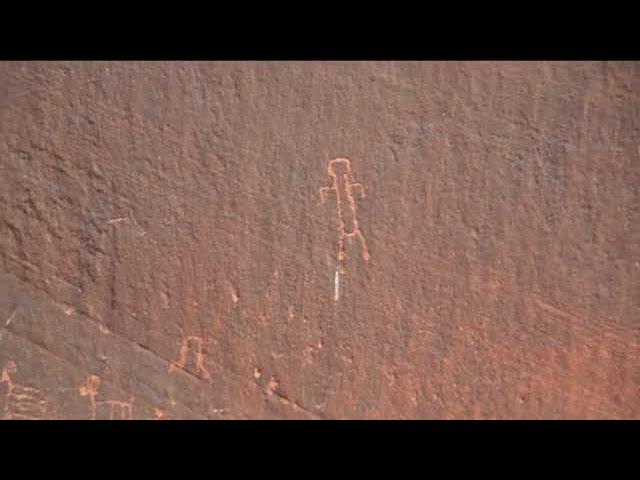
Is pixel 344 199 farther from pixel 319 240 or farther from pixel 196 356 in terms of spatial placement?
pixel 196 356

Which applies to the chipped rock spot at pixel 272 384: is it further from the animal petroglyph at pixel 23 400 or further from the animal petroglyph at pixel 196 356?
the animal petroglyph at pixel 23 400

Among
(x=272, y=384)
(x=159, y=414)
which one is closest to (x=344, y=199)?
(x=272, y=384)

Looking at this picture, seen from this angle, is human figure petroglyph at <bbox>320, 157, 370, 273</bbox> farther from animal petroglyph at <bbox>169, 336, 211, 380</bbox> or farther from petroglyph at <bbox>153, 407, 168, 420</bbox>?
petroglyph at <bbox>153, 407, 168, 420</bbox>

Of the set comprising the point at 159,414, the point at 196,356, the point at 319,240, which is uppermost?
the point at 319,240

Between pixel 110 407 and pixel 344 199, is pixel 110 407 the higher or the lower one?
the lower one

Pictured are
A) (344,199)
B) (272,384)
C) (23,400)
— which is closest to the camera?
(344,199)

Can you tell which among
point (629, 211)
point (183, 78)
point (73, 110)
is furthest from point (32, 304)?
point (629, 211)

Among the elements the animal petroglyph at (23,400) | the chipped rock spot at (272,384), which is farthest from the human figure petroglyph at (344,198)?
the animal petroglyph at (23,400)

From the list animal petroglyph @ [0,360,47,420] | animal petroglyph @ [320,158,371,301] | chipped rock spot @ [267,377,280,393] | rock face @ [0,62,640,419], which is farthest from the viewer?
animal petroglyph @ [0,360,47,420]

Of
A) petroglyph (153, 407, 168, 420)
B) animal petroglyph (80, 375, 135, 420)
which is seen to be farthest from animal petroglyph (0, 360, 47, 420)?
petroglyph (153, 407, 168, 420)
